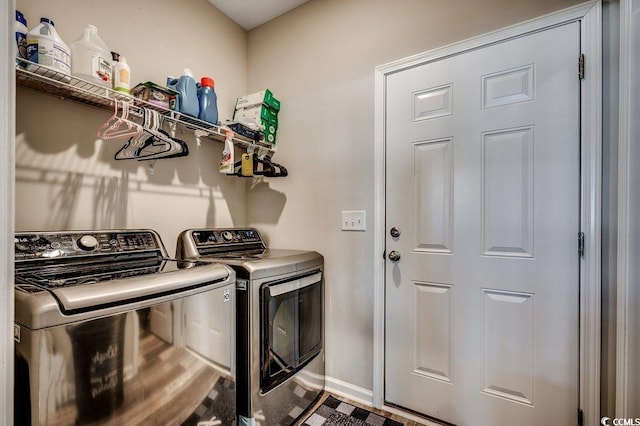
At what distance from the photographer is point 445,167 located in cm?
164

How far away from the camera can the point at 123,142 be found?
5.42 feet

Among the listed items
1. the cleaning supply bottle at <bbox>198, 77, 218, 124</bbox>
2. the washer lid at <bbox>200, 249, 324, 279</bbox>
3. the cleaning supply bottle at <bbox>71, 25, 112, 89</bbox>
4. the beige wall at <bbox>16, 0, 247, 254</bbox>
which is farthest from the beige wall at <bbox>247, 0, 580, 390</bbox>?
the cleaning supply bottle at <bbox>71, 25, 112, 89</bbox>

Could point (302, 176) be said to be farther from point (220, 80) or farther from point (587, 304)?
point (587, 304)

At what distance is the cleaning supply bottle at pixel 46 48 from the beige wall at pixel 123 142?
25 centimetres

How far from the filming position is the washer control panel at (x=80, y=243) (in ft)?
3.77

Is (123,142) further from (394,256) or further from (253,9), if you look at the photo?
(394,256)

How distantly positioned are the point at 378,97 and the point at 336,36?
58 centimetres

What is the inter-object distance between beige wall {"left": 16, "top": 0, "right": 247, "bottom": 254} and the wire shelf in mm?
65

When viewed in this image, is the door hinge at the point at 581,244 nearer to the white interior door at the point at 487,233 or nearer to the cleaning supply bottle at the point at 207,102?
the white interior door at the point at 487,233

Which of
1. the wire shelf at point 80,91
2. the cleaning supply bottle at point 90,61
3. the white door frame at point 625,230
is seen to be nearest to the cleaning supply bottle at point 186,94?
the wire shelf at point 80,91

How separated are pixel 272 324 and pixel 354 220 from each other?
2.64ft

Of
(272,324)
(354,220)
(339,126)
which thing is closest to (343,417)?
(272,324)

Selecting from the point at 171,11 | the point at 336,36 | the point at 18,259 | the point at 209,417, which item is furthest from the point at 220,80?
the point at 209,417

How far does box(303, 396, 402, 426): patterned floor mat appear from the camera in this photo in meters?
1.66
